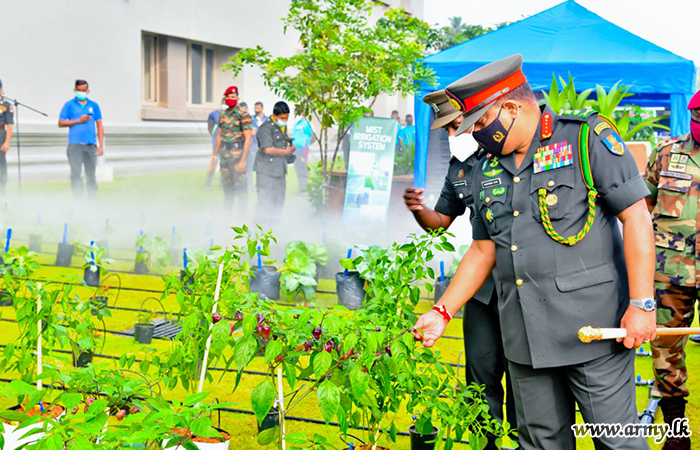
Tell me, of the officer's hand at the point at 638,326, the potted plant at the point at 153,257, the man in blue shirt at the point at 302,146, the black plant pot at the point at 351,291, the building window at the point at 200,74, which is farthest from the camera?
the building window at the point at 200,74

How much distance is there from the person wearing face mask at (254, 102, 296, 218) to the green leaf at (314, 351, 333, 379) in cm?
815

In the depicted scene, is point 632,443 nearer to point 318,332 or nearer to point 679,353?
point 318,332

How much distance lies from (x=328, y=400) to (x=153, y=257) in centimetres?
610

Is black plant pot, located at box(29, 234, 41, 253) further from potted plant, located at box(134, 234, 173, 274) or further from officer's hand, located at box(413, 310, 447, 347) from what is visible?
officer's hand, located at box(413, 310, 447, 347)

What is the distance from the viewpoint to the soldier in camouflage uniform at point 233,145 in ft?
34.8

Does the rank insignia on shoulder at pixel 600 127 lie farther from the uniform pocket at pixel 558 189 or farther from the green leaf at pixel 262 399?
the green leaf at pixel 262 399

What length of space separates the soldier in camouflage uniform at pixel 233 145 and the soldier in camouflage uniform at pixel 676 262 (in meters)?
7.59

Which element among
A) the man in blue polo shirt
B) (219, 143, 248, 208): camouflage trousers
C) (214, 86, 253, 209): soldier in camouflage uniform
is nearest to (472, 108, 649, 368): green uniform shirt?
(214, 86, 253, 209): soldier in camouflage uniform

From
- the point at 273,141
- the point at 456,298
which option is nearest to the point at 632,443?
the point at 456,298

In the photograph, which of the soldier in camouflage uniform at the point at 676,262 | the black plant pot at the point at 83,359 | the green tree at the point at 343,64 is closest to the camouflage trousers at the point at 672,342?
the soldier in camouflage uniform at the point at 676,262

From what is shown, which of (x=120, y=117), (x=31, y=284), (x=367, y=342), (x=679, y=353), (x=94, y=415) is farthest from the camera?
(x=120, y=117)

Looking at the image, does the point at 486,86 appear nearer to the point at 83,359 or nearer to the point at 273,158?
the point at 83,359

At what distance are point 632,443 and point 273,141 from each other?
831cm

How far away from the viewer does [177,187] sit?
1448cm
